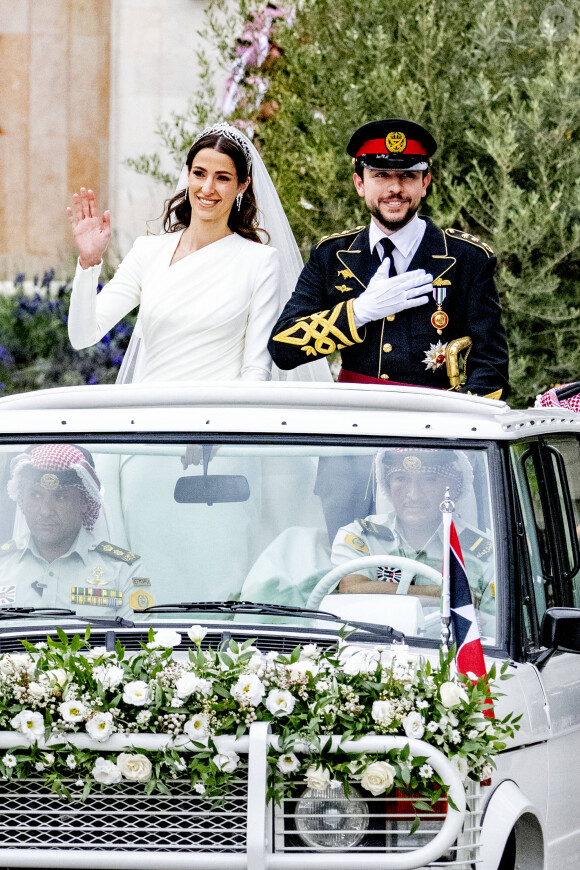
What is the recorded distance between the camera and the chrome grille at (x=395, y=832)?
3451 millimetres

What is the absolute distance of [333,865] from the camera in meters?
3.37

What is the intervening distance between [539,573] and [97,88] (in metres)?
11.2

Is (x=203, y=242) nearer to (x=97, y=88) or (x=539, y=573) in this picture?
(x=539, y=573)

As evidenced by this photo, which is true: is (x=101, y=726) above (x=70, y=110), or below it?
below

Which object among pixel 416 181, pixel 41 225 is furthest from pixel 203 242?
pixel 41 225

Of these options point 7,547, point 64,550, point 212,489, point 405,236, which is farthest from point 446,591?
point 405,236

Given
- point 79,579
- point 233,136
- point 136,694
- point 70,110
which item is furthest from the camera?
point 70,110

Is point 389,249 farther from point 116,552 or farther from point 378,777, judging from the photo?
point 378,777

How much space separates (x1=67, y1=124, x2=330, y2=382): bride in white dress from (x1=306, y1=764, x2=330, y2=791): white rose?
2.53 metres

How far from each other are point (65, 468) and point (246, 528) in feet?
2.02

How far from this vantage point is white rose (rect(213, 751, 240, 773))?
3.43 meters

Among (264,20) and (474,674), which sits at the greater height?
(264,20)

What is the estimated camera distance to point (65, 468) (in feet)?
14.6

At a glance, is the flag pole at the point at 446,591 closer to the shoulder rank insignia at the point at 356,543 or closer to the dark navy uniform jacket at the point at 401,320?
the shoulder rank insignia at the point at 356,543
